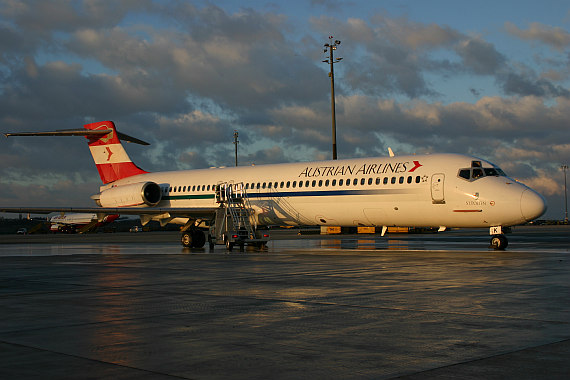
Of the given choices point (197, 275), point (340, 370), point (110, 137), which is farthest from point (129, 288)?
point (110, 137)

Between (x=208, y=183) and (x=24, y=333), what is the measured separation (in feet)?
78.3

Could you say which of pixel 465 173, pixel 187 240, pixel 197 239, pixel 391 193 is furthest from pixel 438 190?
pixel 187 240

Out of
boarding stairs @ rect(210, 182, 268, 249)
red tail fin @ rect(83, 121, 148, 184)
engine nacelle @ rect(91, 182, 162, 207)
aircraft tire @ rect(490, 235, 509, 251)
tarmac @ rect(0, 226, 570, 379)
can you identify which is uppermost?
red tail fin @ rect(83, 121, 148, 184)

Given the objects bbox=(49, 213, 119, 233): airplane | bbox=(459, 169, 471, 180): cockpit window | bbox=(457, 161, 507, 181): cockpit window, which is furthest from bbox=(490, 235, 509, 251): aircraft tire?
bbox=(49, 213, 119, 233): airplane

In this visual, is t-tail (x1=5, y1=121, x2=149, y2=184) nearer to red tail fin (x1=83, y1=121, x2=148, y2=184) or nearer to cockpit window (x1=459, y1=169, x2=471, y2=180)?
red tail fin (x1=83, y1=121, x2=148, y2=184)

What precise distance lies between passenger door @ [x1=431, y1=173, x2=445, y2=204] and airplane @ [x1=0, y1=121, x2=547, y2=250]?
36mm

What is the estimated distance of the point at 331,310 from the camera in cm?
857

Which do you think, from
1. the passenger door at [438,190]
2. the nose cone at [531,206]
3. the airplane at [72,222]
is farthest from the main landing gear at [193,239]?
the airplane at [72,222]

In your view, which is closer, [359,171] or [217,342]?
[217,342]

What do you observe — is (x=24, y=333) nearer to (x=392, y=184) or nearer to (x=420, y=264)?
(x=420, y=264)

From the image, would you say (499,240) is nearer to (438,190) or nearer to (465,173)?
(465,173)

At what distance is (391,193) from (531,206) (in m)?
5.05

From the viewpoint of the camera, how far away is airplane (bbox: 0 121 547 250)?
21.7 metres

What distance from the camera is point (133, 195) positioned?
31469 mm
